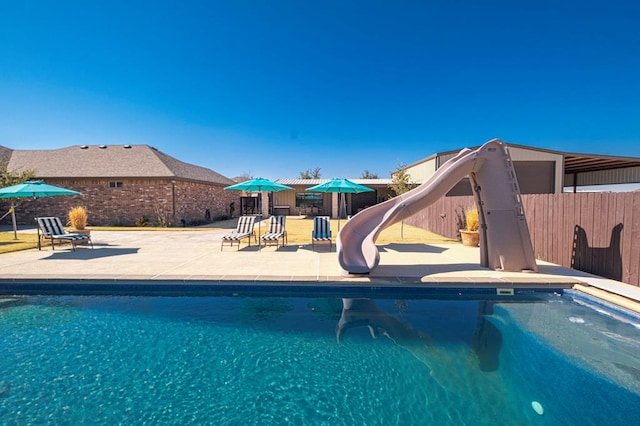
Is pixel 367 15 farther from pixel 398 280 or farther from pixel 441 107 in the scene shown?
pixel 398 280

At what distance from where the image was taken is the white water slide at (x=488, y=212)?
625 centimetres

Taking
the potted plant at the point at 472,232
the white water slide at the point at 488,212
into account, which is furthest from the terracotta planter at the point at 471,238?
the white water slide at the point at 488,212

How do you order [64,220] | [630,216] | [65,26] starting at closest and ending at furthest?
[630,216] → [65,26] → [64,220]

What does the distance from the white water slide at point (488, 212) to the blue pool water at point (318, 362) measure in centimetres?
117

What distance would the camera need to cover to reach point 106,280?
5703 millimetres

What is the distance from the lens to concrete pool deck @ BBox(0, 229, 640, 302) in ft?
18.5

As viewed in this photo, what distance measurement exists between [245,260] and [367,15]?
33.5 feet

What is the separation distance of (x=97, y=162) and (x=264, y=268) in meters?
18.9

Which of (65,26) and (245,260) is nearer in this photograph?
(245,260)

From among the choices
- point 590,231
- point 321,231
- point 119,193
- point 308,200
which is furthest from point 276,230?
point 308,200

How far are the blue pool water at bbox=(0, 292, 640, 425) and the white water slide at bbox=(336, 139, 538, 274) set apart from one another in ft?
3.83

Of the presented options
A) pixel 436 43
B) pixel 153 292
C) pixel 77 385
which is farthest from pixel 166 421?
pixel 436 43

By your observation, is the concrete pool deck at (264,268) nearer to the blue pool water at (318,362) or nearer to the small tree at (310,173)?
the blue pool water at (318,362)

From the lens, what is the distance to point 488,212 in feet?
21.4
